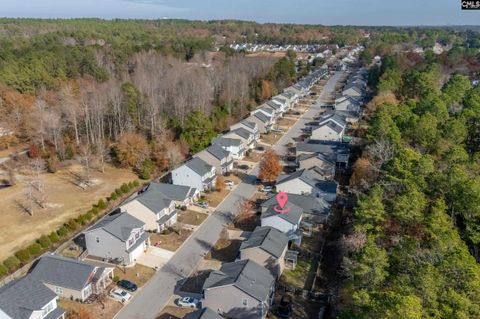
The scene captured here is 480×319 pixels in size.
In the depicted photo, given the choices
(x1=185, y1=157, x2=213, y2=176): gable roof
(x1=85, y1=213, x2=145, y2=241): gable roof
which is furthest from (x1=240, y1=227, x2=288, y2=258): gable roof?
(x1=185, y1=157, x2=213, y2=176): gable roof

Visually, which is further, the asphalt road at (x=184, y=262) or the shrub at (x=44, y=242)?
Result: the shrub at (x=44, y=242)

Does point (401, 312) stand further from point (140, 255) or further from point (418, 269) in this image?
point (140, 255)

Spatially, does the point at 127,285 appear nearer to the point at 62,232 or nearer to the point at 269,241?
the point at 62,232

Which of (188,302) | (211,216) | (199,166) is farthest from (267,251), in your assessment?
(199,166)

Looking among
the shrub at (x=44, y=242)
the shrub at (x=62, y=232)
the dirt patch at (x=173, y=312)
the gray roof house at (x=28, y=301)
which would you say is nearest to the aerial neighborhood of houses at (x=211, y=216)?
the gray roof house at (x=28, y=301)

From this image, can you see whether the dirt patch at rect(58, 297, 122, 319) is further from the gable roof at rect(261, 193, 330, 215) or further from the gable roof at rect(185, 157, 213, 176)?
the gable roof at rect(185, 157, 213, 176)

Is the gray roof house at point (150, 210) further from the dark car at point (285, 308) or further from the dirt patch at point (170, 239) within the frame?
the dark car at point (285, 308)

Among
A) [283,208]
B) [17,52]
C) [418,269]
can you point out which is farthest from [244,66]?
[418,269]

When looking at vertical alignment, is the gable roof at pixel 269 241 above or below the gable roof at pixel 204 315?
above
